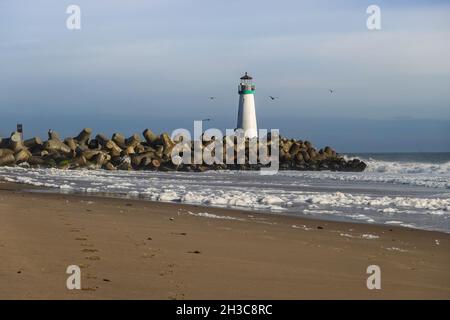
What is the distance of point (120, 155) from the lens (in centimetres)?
3244

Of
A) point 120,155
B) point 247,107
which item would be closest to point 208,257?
point 120,155

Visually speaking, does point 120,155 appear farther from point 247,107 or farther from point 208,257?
point 208,257

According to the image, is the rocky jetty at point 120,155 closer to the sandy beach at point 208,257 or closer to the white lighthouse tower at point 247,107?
the white lighthouse tower at point 247,107

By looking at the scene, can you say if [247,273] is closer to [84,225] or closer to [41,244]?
[41,244]

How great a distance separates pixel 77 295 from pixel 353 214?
7247 mm

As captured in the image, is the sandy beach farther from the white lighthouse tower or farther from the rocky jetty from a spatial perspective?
the white lighthouse tower

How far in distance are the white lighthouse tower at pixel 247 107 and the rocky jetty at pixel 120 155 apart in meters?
5.05

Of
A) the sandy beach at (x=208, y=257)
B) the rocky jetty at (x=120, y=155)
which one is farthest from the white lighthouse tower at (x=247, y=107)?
the sandy beach at (x=208, y=257)

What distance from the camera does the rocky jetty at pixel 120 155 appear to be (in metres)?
29.5

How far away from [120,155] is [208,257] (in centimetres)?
2663

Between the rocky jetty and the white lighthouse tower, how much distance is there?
5.05 m

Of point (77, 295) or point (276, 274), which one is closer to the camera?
point (77, 295)
